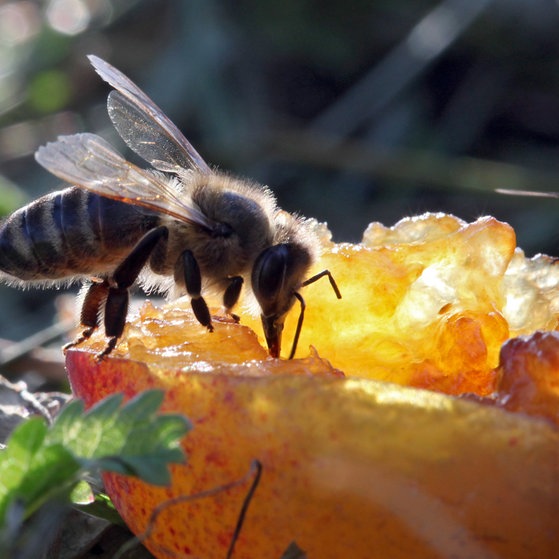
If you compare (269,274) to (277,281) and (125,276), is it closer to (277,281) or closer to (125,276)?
(277,281)

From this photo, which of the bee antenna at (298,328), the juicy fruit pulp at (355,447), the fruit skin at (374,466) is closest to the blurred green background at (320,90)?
the bee antenna at (298,328)

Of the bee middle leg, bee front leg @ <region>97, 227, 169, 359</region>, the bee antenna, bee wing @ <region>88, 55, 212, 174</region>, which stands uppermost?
bee wing @ <region>88, 55, 212, 174</region>

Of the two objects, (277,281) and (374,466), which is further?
(277,281)

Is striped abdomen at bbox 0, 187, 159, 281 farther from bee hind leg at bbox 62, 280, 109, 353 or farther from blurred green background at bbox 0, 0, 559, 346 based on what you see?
blurred green background at bbox 0, 0, 559, 346

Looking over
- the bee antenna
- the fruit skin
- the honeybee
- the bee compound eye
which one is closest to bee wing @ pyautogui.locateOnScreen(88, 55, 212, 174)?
the honeybee

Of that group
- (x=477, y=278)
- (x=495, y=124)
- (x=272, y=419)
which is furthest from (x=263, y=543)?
(x=495, y=124)

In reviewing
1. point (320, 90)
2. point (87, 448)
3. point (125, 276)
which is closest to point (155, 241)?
point (125, 276)
